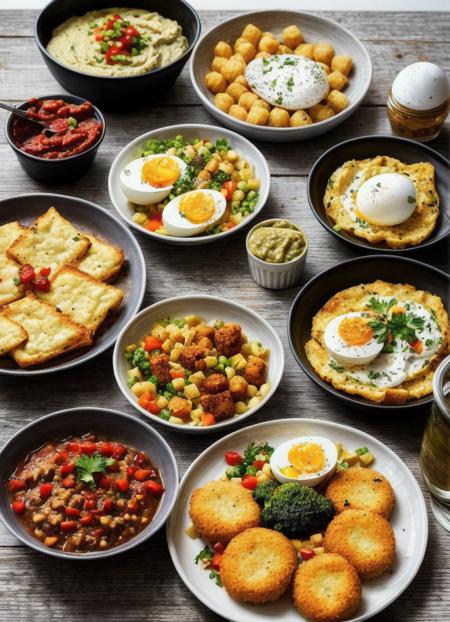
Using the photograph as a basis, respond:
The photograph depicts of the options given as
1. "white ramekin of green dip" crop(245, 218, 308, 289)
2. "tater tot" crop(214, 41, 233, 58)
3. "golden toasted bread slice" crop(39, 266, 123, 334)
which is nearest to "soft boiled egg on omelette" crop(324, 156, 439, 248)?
"white ramekin of green dip" crop(245, 218, 308, 289)

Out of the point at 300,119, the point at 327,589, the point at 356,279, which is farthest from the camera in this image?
the point at 300,119

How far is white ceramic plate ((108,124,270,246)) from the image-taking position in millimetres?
4402

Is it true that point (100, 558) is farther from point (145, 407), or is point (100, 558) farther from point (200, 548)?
point (145, 407)

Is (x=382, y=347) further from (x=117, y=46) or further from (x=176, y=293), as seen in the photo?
(x=117, y=46)

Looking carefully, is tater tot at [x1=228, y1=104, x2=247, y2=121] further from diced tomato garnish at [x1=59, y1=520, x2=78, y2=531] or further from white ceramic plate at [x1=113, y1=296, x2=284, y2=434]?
diced tomato garnish at [x1=59, y1=520, x2=78, y2=531]

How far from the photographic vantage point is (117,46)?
5.03 m

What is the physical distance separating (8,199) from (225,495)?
2.16m

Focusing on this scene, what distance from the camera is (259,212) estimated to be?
460 centimetres

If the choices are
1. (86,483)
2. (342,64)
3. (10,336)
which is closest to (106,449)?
(86,483)

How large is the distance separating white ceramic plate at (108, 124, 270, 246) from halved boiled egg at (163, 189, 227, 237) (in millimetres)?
50

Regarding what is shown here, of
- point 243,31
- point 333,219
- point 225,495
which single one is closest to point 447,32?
point 243,31

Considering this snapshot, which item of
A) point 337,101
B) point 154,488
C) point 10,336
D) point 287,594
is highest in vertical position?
point 337,101

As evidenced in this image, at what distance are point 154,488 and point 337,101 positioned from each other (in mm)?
2710

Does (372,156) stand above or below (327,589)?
above
